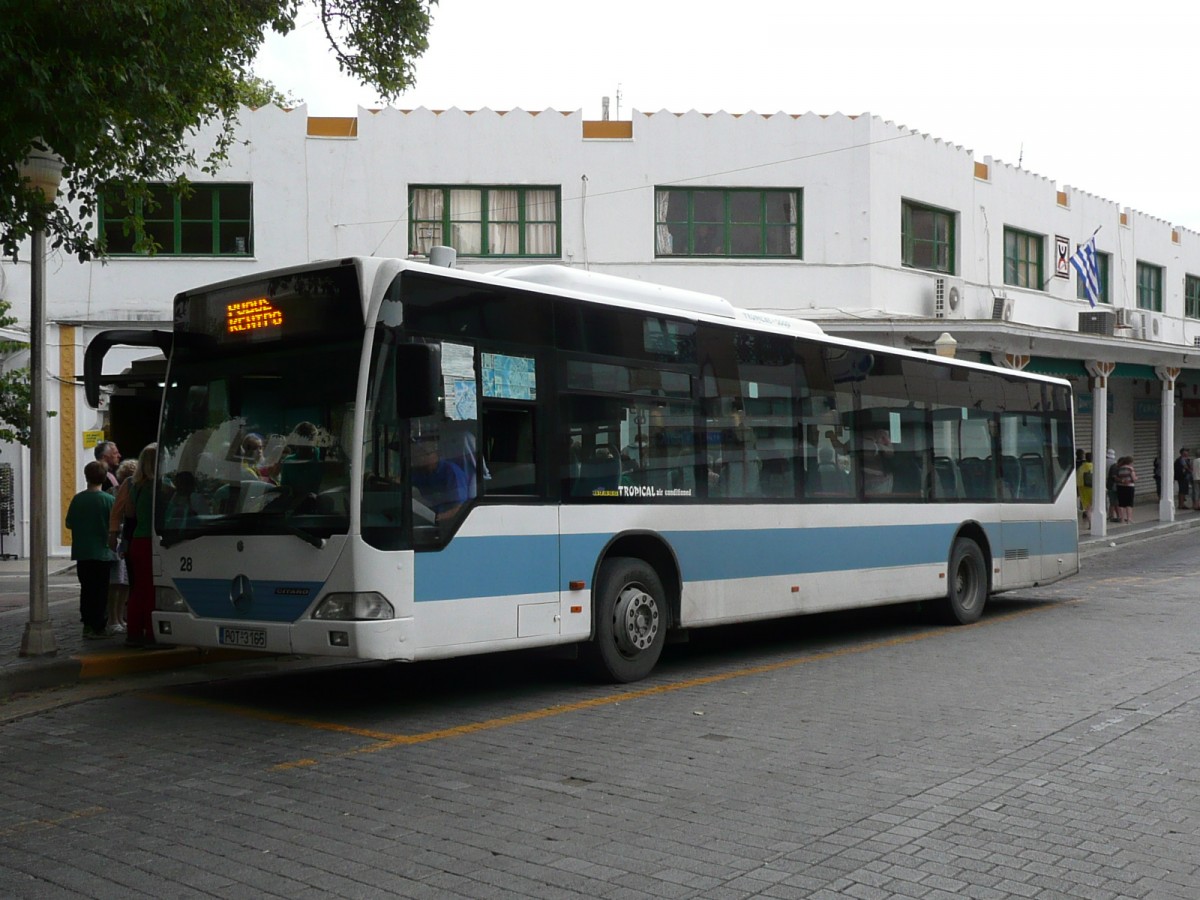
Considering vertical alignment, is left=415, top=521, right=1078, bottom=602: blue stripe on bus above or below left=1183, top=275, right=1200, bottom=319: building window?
below

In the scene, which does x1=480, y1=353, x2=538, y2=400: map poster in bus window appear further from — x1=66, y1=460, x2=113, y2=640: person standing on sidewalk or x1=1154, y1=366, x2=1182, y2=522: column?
x1=1154, y1=366, x2=1182, y2=522: column

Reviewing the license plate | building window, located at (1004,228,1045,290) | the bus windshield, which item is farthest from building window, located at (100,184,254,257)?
building window, located at (1004,228,1045,290)

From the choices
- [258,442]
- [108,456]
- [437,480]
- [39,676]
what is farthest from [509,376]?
[108,456]

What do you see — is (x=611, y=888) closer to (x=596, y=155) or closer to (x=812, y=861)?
(x=812, y=861)

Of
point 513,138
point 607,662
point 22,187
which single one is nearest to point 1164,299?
point 513,138

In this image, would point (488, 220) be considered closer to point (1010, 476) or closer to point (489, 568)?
point (1010, 476)

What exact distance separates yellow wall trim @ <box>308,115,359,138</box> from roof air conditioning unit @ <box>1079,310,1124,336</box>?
17260 millimetres

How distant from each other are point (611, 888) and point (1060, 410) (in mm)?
13839

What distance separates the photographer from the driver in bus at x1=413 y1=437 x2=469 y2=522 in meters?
8.46

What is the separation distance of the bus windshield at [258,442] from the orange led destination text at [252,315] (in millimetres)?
180

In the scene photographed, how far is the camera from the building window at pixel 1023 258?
97.0 feet

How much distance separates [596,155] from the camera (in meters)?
24.6

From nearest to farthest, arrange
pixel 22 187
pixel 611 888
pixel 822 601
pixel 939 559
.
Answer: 1. pixel 611 888
2. pixel 22 187
3. pixel 822 601
4. pixel 939 559

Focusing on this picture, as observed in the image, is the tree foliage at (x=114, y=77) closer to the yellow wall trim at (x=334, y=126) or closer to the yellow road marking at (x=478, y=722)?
the yellow road marking at (x=478, y=722)
